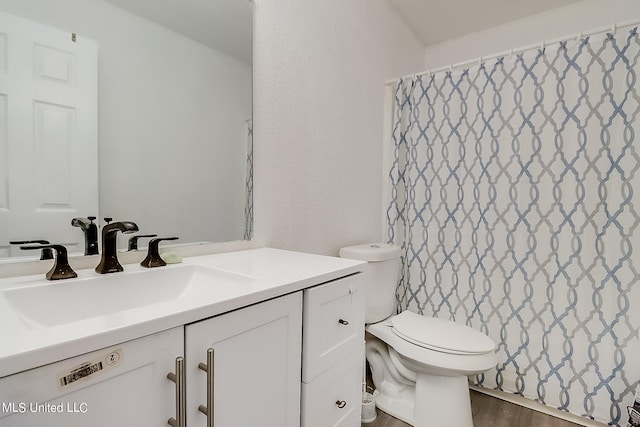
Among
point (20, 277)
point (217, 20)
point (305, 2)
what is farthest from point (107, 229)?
point (305, 2)

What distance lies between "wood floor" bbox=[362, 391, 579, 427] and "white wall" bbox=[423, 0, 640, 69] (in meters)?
2.05

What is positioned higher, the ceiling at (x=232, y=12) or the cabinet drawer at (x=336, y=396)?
the ceiling at (x=232, y=12)

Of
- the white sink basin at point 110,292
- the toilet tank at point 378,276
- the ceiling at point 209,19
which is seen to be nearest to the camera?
the white sink basin at point 110,292

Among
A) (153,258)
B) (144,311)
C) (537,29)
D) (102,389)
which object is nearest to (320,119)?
Result: (153,258)

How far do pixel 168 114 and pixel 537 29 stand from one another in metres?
2.38

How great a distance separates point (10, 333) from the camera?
489mm

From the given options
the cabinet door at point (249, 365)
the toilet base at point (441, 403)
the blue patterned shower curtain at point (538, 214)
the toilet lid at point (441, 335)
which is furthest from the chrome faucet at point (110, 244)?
the blue patterned shower curtain at point (538, 214)

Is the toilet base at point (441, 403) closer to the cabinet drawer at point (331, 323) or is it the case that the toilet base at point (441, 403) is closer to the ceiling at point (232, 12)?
the cabinet drawer at point (331, 323)

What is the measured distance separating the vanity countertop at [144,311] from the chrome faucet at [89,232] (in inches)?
2.4

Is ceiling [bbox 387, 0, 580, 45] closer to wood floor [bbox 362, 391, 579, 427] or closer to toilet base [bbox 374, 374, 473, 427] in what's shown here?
toilet base [bbox 374, 374, 473, 427]

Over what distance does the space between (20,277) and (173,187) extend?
461 mm

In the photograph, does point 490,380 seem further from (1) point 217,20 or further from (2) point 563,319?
(1) point 217,20

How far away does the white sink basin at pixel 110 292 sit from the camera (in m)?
0.69

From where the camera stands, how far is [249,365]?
2.33ft
